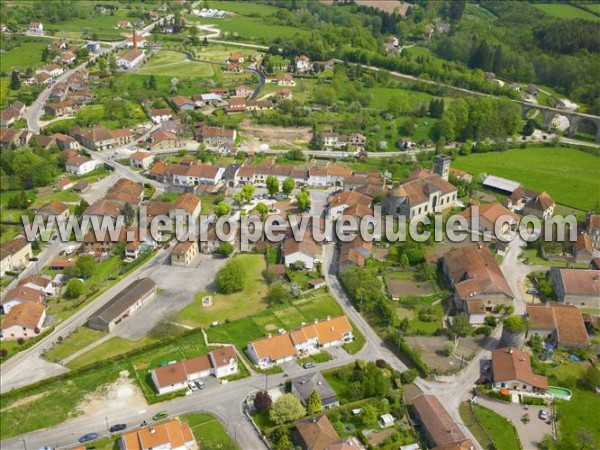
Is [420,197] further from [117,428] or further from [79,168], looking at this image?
[79,168]

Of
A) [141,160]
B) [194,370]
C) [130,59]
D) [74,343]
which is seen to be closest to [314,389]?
[194,370]

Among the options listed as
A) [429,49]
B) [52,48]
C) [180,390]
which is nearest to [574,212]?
[180,390]

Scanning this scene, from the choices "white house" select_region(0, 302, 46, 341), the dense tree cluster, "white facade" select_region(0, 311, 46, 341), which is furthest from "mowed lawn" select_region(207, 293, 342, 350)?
"white facade" select_region(0, 311, 46, 341)

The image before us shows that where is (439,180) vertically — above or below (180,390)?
above

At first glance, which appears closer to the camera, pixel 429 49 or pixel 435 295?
pixel 435 295

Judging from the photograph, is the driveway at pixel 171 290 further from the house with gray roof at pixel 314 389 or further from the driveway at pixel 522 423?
the driveway at pixel 522 423

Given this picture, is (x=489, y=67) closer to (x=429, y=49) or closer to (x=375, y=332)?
(x=429, y=49)
